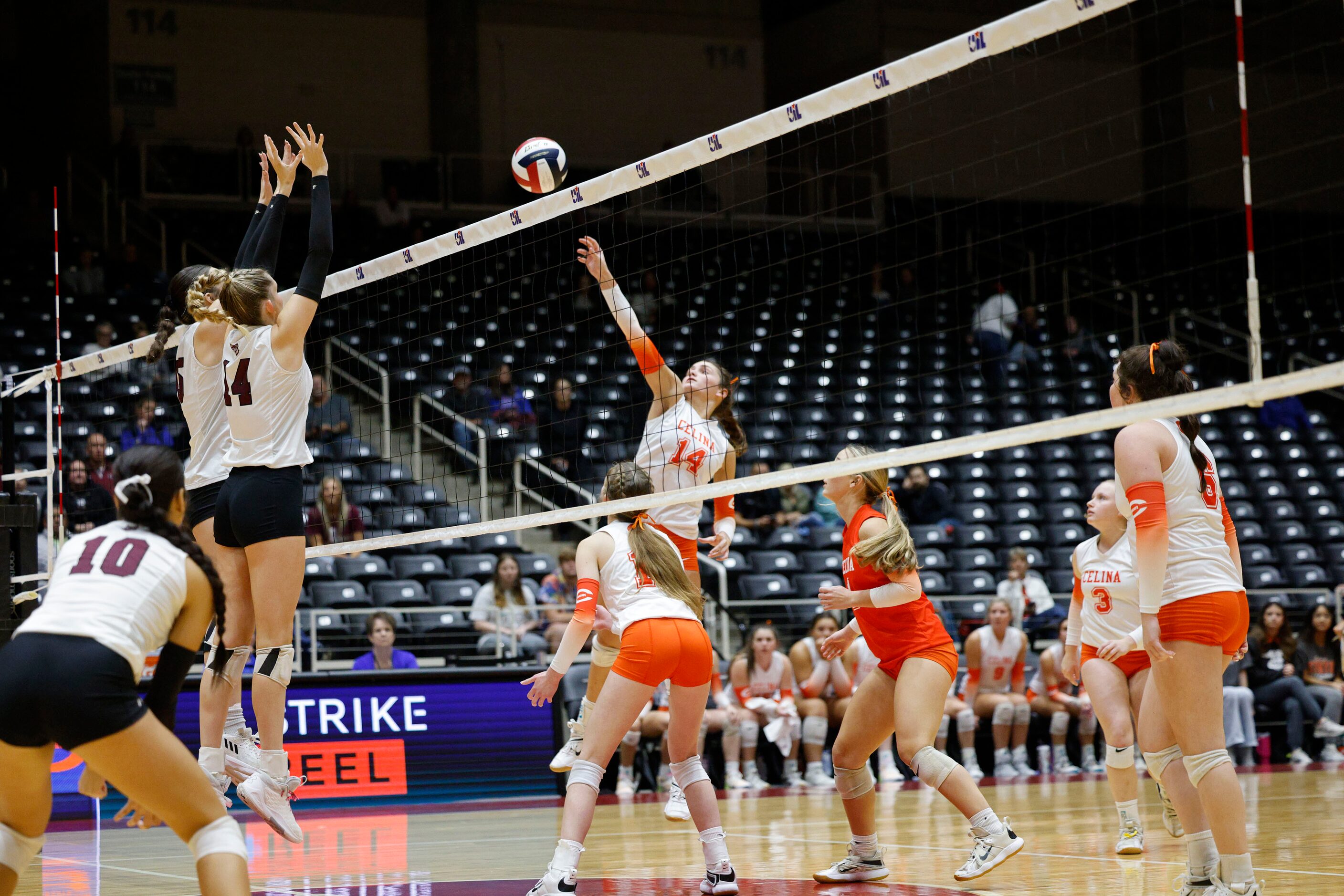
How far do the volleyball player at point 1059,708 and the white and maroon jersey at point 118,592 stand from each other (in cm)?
1009

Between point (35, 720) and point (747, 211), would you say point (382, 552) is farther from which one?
point (35, 720)

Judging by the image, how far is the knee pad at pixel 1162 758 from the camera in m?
5.90

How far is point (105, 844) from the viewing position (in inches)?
356

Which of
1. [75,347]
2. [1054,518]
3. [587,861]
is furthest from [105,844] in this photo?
[1054,518]

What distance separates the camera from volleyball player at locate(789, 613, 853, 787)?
12.4 metres

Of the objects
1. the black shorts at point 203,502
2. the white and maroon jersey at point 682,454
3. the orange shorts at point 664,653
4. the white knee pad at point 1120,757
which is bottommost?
the white knee pad at point 1120,757

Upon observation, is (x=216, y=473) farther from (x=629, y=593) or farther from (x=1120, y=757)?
(x=1120, y=757)

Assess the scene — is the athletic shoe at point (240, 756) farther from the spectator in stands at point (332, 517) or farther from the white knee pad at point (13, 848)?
the spectator in stands at point (332, 517)

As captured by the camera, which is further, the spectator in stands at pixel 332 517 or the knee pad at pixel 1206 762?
the spectator in stands at pixel 332 517

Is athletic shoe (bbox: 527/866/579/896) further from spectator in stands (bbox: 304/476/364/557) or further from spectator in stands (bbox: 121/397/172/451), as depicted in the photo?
spectator in stands (bbox: 121/397/172/451)

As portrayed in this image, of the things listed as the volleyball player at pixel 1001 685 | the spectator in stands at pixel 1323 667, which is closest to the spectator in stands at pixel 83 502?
the volleyball player at pixel 1001 685

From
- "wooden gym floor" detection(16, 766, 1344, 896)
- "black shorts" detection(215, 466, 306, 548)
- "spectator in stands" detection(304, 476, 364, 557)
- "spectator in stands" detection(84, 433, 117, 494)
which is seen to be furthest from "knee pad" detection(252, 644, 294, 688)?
"spectator in stands" detection(84, 433, 117, 494)

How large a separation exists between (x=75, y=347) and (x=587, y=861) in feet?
36.7

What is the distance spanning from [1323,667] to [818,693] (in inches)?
210
